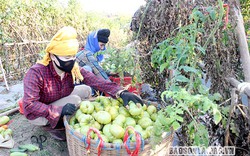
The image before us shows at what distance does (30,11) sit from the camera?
7.06m

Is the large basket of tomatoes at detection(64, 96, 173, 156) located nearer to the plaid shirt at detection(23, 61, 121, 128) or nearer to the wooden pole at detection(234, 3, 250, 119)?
the plaid shirt at detection(23, 61, 121, 128)

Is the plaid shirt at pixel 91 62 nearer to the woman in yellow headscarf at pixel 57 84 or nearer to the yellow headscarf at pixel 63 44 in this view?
the woman in yellow headscarf at pixel 57 84

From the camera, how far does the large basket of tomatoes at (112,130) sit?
1737mm

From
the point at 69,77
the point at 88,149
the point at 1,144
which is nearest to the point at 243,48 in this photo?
the point at 88,149

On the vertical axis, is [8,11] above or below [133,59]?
above

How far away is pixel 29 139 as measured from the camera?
2918 millimetres

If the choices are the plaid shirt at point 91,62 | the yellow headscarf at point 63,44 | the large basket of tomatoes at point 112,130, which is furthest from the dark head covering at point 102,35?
the large basket of tomatoes at point 112,130

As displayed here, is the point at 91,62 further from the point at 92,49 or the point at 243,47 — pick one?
the point at 243,47

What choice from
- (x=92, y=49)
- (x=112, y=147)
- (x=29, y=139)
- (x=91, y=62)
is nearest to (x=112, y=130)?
(x=112, y=147)

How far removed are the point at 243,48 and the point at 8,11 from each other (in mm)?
5928

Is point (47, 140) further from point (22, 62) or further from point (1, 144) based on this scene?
point (22, 62)

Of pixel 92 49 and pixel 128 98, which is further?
pixel 92 49

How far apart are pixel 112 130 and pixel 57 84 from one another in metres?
1.09

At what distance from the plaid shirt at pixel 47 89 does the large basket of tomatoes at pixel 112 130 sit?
207 millimetres
